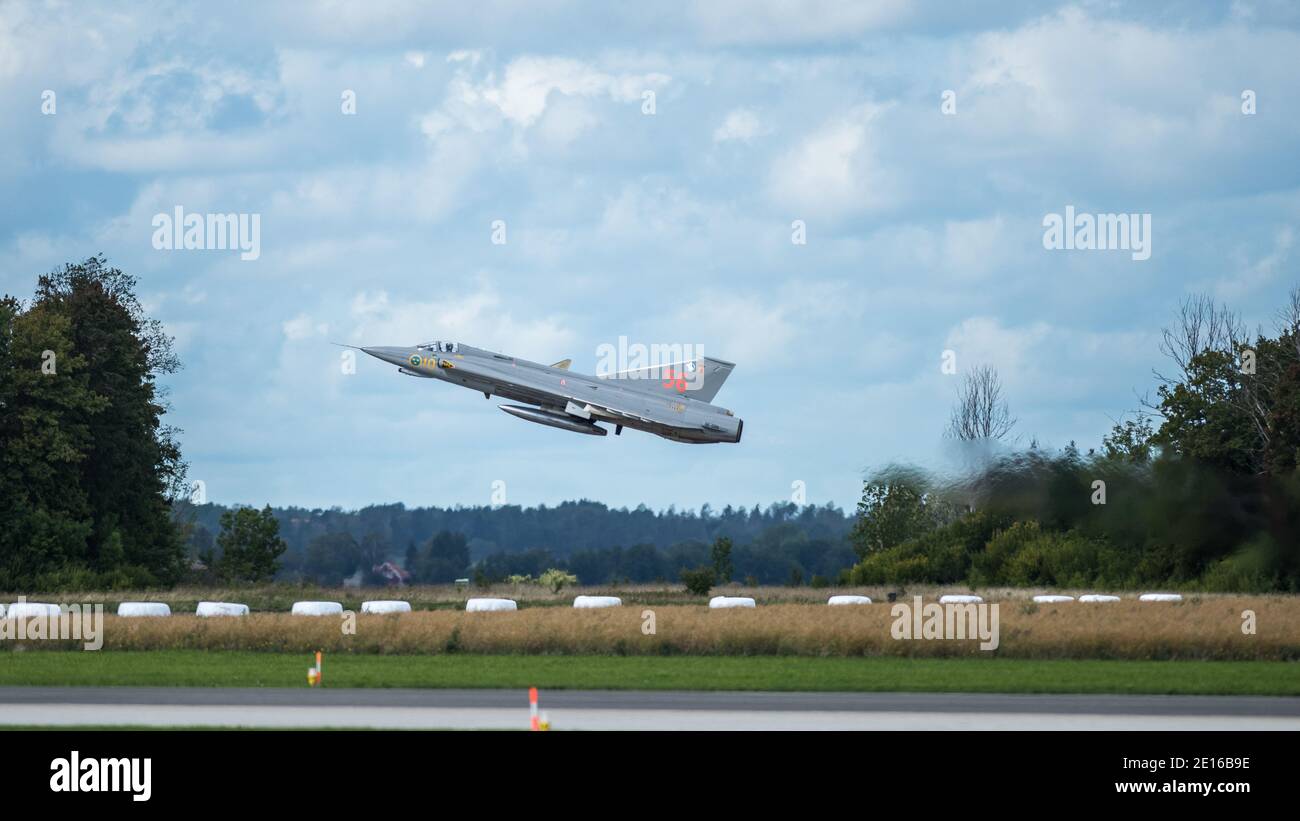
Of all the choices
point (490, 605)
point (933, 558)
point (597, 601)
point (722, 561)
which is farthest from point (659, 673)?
point (722, 561)

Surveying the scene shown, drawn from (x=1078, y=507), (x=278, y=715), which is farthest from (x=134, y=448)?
(x=278, y=715)

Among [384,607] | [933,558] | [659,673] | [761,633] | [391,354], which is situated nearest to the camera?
[659,673]

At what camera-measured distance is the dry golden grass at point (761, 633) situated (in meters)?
34.4

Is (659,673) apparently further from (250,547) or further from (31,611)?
(250,547)

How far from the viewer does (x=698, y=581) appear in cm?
5781

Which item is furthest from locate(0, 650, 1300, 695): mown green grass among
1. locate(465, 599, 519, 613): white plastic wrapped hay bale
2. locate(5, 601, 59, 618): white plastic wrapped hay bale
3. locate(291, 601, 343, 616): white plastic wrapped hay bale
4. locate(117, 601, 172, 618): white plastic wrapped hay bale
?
locate(465, 599, 519, 613): white plastic wrapped hay bale

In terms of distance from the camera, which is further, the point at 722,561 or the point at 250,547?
the point at 250,547

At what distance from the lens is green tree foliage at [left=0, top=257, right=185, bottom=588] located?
66.6 meters

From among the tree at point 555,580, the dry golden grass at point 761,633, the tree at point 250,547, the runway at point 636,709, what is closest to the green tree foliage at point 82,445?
the tree at point 250,547

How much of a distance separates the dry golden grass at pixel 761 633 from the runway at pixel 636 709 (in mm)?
8593

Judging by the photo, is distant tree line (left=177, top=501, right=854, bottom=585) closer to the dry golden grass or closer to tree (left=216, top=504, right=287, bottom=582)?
tree (left=216, top=504, right=287, bottom=582)

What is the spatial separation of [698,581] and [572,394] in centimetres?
1156
